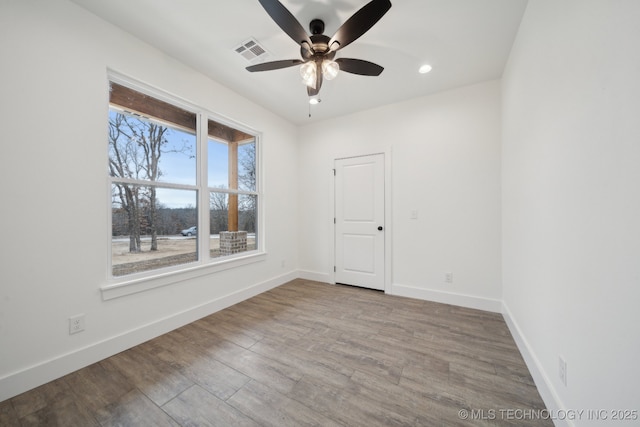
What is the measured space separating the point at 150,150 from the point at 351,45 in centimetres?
228

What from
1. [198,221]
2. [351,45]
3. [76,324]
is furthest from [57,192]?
[351,45]

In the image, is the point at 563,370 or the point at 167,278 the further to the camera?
the point at 167,278

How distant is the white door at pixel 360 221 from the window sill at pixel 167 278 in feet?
4.96

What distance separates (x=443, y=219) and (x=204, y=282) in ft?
10.3

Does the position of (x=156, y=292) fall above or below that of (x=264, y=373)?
above

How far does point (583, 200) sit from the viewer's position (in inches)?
40.6

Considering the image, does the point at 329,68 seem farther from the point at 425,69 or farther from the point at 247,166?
the point at 247,166

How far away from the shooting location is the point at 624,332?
78cm

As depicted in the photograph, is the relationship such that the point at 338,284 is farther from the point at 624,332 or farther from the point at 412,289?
the point at 624,332

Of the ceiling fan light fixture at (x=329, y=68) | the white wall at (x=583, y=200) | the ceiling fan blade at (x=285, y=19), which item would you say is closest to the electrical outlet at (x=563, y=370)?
the white wall at (x=583, y=200)

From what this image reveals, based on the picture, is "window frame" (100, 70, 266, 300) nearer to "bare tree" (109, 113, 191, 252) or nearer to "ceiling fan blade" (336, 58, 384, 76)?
"bare tree" (109, 113, 191, 252)

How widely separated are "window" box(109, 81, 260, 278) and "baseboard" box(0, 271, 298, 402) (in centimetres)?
53

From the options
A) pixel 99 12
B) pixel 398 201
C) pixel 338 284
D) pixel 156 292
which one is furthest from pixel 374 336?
pixel 99 12

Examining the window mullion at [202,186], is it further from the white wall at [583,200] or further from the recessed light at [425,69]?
the white wall at [583,200]
